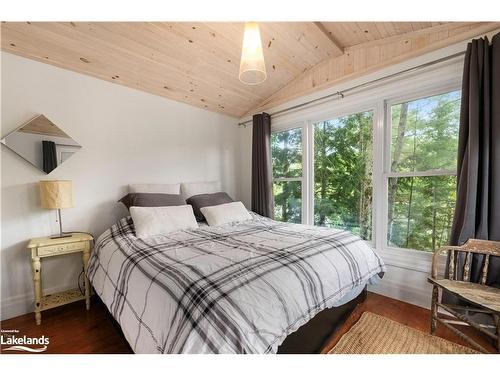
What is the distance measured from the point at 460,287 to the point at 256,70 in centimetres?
190

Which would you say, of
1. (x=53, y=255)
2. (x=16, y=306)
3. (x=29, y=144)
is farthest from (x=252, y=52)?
(x=16, y=306)

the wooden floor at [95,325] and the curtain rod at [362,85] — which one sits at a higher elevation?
the curtain rod at [362,85]

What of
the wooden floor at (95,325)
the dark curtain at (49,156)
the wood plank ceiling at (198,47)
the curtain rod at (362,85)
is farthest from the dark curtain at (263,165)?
the dark curtain at (49,156)

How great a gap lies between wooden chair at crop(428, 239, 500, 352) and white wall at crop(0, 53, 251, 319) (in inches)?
106

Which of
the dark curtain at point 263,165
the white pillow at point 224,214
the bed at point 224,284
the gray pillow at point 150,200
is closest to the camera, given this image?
the bed at point 224,284

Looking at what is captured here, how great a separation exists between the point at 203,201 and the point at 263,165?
3.16ft

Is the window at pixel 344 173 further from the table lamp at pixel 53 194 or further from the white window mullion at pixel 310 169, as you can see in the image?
the table lamp at pixel 53 194

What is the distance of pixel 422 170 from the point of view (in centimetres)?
207

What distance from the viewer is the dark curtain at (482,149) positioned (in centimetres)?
153

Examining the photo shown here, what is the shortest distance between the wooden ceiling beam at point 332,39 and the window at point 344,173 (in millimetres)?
677

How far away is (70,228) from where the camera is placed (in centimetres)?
215

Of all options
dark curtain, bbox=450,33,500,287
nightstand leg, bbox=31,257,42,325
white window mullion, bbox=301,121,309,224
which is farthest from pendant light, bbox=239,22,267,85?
nightstand leg, bbox=31,257,42,325
